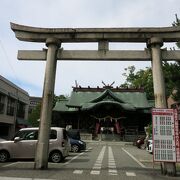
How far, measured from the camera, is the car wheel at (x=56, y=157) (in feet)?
53.3

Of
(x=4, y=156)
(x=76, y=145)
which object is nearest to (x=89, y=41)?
(x=4, y=156)

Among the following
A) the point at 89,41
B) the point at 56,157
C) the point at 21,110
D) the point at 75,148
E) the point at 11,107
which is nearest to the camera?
the point at 89,41

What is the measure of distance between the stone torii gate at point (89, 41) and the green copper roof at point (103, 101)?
31.1m

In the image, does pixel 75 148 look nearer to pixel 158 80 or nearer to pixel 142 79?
pixel 158 80

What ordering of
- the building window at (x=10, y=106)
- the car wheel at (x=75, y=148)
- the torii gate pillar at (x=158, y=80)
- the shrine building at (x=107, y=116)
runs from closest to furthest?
the torii gate pillar at (x=158, y=80), the car wheel at (x=75, y=148), the building window at (x=10, y=106), the shrine building at (x=107, y=116)

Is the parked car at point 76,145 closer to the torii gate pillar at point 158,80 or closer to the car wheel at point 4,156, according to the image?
the car wheel at point 4,156

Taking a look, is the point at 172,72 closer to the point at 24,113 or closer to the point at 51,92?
the point at 51,92

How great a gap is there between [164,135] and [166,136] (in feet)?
0.29

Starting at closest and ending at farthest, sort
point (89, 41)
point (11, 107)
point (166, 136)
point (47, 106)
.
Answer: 1. point (166, 136)
2. point (47, 106)
3. point (89, 41)
4. point (11, 107)

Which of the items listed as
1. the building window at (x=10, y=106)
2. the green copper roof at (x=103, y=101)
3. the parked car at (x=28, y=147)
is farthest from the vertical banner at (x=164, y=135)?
the building window at (x=10, y=106)

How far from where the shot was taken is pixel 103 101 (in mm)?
45781

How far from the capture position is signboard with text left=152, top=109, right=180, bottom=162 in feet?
40.9

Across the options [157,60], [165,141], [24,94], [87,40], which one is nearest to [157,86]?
[157,60]

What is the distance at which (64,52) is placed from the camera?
47.2ft
